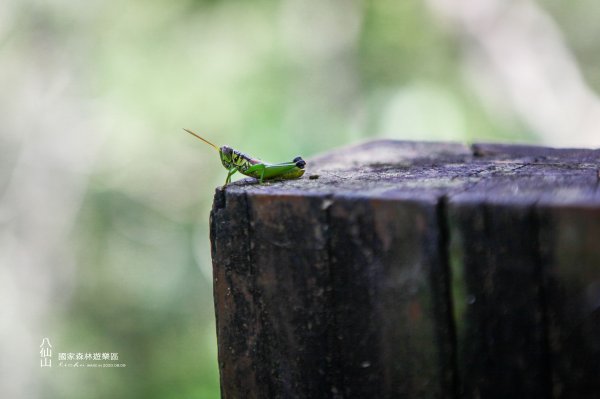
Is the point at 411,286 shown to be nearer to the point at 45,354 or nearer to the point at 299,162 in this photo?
the point at 299,162

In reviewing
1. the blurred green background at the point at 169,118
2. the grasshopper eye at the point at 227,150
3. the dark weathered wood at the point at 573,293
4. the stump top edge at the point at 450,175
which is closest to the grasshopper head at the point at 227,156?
the grasshopper eye at the point at 227,150

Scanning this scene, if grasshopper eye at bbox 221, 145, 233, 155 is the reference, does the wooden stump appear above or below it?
below

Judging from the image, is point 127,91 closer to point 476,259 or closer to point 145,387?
point 145,387

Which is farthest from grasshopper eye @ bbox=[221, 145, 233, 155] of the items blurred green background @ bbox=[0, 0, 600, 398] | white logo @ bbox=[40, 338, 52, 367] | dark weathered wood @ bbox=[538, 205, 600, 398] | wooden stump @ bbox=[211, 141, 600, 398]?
white logo @ bbox=[40, 338, 52, 367]

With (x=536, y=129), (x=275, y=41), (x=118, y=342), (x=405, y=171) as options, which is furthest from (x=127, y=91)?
(x=405, y=171)

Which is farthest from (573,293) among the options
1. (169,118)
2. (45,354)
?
(169,118)

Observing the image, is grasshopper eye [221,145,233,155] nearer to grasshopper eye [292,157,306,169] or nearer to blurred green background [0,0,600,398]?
grasshopper eye [292,157,306,169]
